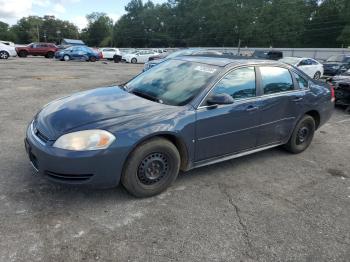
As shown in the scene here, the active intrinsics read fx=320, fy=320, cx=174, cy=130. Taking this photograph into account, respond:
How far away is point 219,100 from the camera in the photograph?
12.4ft

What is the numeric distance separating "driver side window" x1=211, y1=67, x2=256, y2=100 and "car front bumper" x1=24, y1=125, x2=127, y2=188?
152 centimetres

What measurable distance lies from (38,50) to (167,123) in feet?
106

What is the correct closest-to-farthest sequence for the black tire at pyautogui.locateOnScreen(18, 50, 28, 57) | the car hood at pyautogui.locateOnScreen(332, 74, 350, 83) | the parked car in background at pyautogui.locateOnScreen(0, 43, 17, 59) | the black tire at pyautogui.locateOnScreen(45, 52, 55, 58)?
the car hood at pyautogui.locateOnScreen(332, 74, 350, 83)
the parked car in background at pyautogui.locateOnScreen(0, 43, 17, 59)
the black tire at pyautogui.locateOnScreen(18, 50, 28, 57)
the black tire at pyautogui.locateOnScreen(45, 52, 55, 58)

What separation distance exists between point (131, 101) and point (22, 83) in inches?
372

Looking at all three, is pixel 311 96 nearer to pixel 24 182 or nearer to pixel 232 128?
pixel 232 128

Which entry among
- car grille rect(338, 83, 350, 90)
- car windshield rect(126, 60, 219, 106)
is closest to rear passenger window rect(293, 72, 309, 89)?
car windshield rect(126, 60, 219, 106)

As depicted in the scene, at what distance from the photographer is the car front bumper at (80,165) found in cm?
313

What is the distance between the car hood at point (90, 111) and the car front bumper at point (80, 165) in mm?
203

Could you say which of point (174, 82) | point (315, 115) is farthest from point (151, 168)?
point (315, 115)

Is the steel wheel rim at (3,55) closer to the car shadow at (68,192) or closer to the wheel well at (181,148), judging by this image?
the car shadow at (68,192)

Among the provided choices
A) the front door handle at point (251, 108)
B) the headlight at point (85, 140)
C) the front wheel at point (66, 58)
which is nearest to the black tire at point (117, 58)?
the front wheel at point (66, 58)

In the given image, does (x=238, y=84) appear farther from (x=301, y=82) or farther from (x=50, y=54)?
(x=50, y=54)

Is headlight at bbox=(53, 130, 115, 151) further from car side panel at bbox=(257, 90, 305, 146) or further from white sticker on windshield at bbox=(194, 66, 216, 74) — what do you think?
car side panel at bbox=(257, 90, 305, 146)

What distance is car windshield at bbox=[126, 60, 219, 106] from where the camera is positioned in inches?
155
